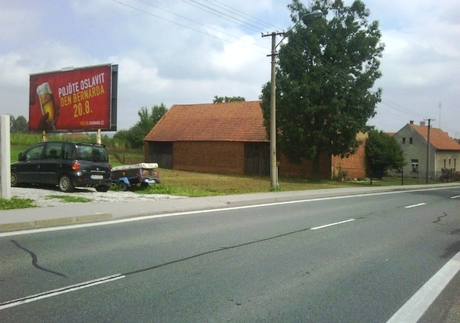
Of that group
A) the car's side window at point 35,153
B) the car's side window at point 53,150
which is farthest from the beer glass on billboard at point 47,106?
the car's side window at point 53,150

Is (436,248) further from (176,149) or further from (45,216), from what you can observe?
(176,149)

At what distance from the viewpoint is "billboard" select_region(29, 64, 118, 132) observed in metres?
23.3

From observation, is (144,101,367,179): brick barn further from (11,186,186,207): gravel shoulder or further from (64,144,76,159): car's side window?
(64,144,76,159): car's side window

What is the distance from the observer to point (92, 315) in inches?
197

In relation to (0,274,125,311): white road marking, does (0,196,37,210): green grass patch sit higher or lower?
higher

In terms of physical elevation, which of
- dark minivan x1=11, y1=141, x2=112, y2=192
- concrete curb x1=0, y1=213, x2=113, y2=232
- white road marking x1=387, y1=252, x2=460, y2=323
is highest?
dark minivan x1=11, y1=141, x2=112, y2=192

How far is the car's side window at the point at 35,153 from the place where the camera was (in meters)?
17.9

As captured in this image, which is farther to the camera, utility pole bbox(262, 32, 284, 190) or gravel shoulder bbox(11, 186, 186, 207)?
utility pole bbox(262, 32, 284, 190)

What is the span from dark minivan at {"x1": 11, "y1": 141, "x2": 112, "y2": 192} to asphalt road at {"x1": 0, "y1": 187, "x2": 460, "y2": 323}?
620cm

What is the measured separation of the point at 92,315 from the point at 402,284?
4263 mm

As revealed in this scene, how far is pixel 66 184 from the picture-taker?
17219 millimetres

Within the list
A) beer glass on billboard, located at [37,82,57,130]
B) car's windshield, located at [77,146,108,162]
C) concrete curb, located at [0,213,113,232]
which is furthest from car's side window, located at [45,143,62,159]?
beer glass on billboard, located at [37,82,57,130]

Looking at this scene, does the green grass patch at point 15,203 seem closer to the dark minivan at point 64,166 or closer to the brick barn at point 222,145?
the dark minivan at point 64,166

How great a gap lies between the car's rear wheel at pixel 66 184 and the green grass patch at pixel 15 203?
10.3ft
